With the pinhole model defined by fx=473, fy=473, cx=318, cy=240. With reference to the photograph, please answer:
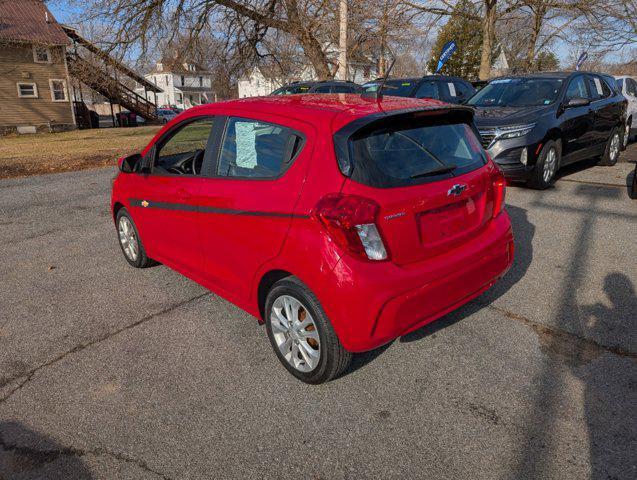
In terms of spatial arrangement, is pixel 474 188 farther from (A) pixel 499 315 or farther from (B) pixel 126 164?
(B) pixel 126 164

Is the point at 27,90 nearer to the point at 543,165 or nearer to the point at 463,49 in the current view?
the point at 543,165

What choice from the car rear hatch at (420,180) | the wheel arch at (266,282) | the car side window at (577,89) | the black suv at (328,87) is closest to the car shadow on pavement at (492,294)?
the wheel arch at (266,282)

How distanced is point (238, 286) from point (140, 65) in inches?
728

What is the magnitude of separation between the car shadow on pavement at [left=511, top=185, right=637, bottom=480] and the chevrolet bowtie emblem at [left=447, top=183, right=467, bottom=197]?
4.03ft

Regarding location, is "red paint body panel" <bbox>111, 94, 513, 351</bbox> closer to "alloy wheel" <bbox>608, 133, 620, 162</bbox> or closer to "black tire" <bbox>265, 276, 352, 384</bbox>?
"black tire" <bbox>265, 276, 352, 384</bbox>

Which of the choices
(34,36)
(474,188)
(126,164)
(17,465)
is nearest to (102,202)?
(126,164)

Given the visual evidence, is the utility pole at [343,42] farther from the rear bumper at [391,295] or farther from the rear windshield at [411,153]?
the rear bumper at [391,295]

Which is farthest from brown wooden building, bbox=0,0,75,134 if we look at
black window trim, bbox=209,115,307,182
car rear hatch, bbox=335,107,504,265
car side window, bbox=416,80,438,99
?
car rear hatch, bbox=335,107,504,265

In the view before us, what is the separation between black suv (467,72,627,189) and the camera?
7.20 m

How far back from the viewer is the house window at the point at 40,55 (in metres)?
30.0

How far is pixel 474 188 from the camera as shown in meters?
3.04

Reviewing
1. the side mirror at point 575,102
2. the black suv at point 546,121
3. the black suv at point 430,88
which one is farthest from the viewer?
the black suv at point 430,88

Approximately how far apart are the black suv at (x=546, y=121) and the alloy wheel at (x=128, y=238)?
5.26 m

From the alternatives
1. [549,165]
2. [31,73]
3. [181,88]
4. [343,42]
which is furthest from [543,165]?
[181,88]
